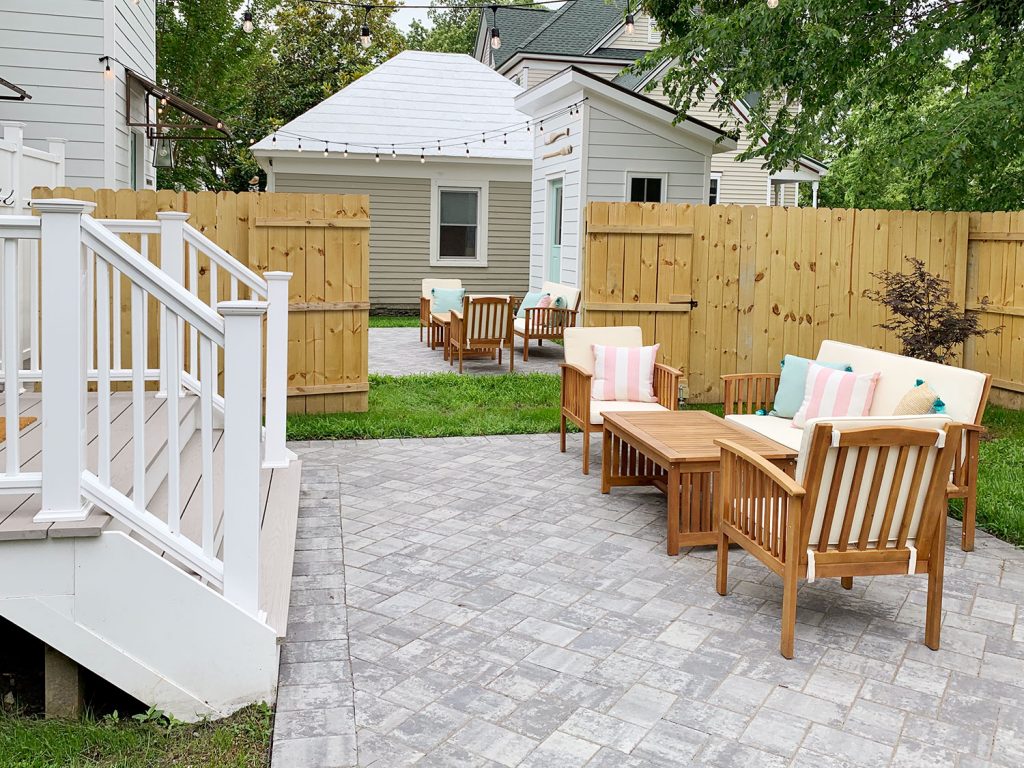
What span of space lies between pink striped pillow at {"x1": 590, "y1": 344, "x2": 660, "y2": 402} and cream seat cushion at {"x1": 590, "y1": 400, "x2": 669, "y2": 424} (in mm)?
54

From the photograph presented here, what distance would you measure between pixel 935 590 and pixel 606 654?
1.35 meters

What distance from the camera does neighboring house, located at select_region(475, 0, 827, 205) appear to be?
1916 centimetres

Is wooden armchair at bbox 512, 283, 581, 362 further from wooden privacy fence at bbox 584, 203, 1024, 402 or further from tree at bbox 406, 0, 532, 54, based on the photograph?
tree at bbox 406, 0, 532, 54

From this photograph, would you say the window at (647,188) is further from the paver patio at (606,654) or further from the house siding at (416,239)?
the paver patio at (606,654)

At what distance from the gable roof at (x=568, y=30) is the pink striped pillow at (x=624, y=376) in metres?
13.5

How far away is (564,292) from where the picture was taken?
12.2 meters

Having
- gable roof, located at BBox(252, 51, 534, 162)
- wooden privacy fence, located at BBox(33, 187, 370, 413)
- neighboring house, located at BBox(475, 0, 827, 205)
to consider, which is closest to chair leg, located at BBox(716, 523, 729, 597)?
wooden privacy fence, located at BBox(33, 187, 370, 413)

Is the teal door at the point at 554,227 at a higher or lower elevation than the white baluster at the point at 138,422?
higher

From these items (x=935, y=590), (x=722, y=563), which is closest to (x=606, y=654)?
(x=722, y=563)

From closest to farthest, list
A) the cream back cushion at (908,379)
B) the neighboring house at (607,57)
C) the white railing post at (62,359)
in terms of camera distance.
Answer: the white railing post at (62,359) → the cream back cushion at (908,379) → the neighboring house at (607,57)

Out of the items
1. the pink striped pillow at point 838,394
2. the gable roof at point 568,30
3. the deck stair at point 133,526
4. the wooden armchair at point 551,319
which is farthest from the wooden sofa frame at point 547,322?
the gable roof at point 568,30

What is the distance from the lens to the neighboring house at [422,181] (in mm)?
16688

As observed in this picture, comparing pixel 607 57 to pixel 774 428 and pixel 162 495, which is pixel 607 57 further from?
pixel 162 495

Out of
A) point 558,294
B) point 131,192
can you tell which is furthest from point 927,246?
point 131,192
